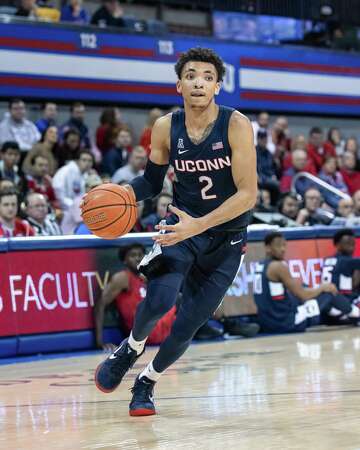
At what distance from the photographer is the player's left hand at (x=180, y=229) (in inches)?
A: 227

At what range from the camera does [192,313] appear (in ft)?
20.6

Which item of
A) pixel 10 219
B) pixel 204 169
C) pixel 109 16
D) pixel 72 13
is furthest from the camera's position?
pixel 109 16

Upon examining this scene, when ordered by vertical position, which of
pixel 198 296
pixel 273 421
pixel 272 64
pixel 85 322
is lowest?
pixel 85 322

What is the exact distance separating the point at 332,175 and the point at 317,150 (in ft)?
2.98

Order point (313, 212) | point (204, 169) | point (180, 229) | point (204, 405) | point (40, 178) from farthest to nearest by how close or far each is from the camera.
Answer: point (313, 212) < point (40, 178) < point (204, 405) < point (204, 169) < point (180, 229)

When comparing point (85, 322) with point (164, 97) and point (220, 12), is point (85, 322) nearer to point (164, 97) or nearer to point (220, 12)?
point (164, 97)

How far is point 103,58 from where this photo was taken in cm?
1744

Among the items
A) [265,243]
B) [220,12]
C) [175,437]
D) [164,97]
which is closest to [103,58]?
[164,97]

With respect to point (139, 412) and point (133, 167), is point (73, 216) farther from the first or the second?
point (139, 412)

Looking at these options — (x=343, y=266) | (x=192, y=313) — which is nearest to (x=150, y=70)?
(x=343, y=266)

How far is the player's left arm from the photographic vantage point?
581cm

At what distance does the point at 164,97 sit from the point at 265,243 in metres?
6.65

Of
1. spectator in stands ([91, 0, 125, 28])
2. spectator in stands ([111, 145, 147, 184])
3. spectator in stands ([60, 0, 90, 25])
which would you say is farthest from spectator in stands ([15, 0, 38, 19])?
spectator in stands ([111, 145, 147, 184])

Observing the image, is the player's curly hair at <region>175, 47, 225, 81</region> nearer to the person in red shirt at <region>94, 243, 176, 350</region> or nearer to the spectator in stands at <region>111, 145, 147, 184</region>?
the person in red shirt at <region>94, 243, 176, 350</region>
